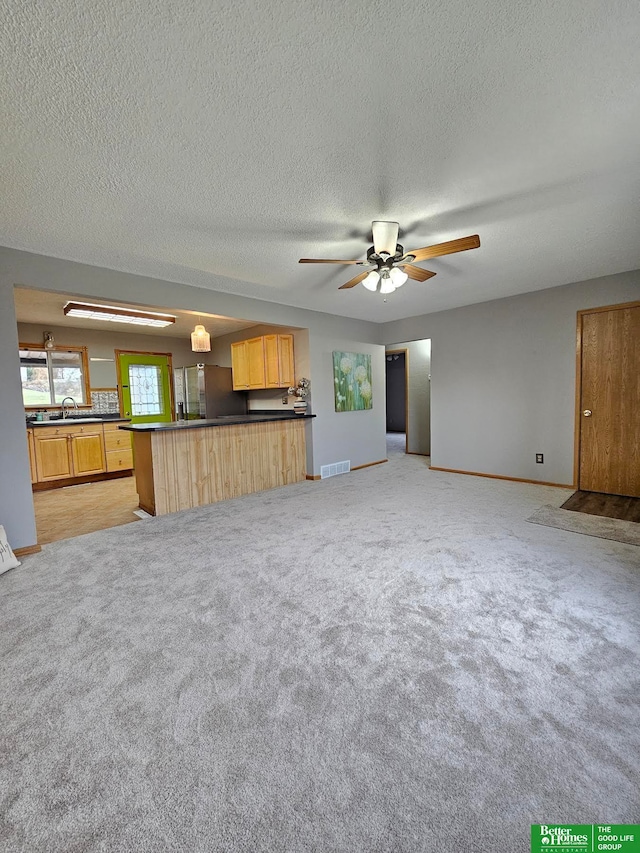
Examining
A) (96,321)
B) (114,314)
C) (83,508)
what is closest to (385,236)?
(114,314)

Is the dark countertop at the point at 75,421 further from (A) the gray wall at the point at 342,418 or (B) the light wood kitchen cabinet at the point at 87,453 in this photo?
(A) the gray wall at the point at 342,418

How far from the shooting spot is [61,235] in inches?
104

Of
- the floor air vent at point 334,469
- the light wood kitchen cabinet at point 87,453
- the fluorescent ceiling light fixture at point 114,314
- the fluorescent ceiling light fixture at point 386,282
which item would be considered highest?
the fluorescent ceiling light fixture at point 114,314

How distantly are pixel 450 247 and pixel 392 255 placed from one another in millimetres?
440

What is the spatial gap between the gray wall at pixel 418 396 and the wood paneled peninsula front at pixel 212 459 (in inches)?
111

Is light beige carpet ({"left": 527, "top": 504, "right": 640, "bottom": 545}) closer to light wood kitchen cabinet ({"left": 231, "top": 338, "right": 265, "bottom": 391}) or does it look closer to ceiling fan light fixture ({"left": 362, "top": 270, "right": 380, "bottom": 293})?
ceiling fan light fixture ({"left": 362, "top": 270, "right": 380, "bottom": 293})

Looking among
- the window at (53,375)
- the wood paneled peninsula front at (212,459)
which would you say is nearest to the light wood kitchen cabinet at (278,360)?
the wood paneled peninsula front at (212,459)

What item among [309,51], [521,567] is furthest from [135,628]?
[309,51]

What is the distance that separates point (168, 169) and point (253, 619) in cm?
246

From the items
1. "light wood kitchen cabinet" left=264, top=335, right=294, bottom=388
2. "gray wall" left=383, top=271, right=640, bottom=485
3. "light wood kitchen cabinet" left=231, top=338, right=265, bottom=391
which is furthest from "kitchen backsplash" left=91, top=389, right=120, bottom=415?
"gray wall" left=383, top=271, right=640, bottom=485

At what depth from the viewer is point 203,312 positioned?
4.02m

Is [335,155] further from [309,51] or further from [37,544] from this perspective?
[37,544]

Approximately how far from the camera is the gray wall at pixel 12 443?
2781mm

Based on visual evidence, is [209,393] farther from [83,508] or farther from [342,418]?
[83,508]
